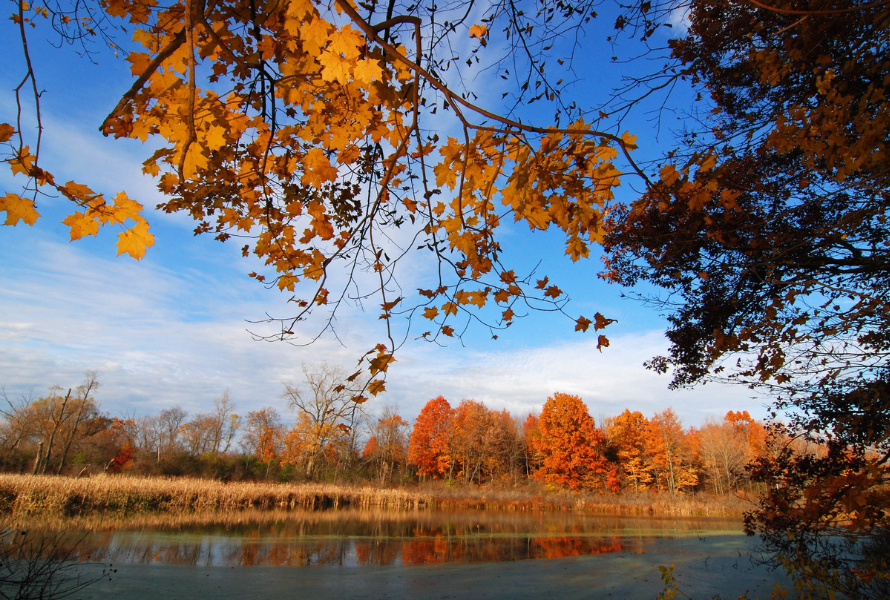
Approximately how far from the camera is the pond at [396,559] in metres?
6.51

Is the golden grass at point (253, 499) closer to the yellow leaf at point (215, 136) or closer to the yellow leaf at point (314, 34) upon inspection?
the yellow leaf at point (215, 136)

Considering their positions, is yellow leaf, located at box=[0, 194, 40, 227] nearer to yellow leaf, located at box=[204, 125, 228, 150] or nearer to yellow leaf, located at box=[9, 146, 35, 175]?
yellow leaf, located at box=[9, 146, 35, 175]

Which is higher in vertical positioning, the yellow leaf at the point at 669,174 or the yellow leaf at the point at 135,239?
the yellow leaf at the point at 669,174

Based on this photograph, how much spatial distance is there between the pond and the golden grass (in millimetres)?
1058

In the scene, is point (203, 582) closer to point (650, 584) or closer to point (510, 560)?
point (510, 560)

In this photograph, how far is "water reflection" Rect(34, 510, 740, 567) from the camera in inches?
346

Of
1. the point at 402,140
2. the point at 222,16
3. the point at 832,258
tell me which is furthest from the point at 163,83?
the point at 832,258

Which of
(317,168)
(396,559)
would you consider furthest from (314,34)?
(396,559)

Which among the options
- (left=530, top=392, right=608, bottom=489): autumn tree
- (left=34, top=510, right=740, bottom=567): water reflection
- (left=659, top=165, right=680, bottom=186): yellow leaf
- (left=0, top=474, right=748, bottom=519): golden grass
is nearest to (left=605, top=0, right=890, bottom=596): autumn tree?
(left=659, top=165, right=680, bottom=186): yellow leaf

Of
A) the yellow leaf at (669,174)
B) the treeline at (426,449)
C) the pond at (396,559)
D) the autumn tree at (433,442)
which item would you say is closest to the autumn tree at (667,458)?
the treeline at (426,449)

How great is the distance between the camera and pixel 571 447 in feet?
100

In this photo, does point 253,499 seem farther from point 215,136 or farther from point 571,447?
point 571,447

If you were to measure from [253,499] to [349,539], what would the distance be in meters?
7.25

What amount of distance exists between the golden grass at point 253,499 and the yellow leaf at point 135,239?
13.9m
